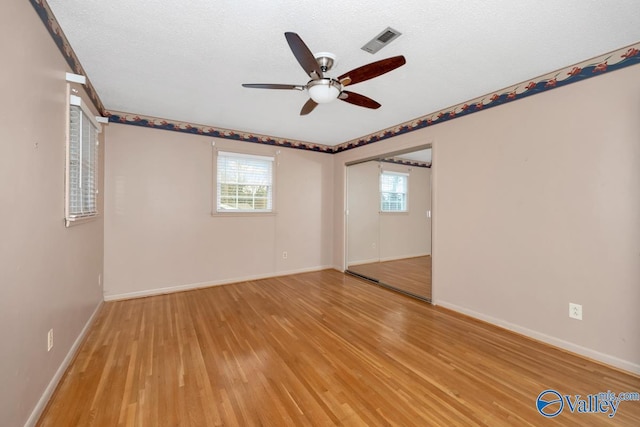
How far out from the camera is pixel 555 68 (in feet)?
7.64

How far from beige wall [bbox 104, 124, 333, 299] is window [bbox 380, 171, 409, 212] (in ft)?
6.31

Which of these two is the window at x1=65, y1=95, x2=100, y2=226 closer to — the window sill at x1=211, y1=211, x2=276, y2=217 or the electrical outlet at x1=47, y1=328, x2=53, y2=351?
the electrical outlet at x1=47, y1=328, x2=53, y2=351

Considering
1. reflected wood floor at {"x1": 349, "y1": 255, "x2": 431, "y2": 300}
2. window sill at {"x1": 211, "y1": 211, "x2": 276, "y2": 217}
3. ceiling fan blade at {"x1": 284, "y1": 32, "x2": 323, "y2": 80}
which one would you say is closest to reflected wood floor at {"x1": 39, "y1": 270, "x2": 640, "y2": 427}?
reflected wood floor at {"x1": 349, "y1": 255, "x2": 431, "y2": 300}

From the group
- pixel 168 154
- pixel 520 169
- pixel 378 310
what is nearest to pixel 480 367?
pixel 378 310

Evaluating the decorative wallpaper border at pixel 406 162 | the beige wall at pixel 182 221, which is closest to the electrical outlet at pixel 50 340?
the beige wall at pixel 182 221

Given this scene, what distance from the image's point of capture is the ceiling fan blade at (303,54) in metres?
1.50

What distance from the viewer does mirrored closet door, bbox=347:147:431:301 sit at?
5215mm

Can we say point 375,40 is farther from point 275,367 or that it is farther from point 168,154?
point 168,154

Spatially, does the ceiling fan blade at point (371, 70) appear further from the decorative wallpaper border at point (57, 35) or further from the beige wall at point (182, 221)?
the beige wall at point (182, 221)

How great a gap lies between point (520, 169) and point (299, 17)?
8.21 ft

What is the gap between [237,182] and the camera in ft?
14.2

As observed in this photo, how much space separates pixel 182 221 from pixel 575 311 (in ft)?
15.3

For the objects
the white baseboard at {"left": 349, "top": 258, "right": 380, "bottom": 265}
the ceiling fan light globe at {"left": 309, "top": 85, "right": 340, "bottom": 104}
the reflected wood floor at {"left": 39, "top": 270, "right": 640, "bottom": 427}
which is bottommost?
the reflected wood floor at {"left": 39, "top": 270, "right": 640, "bottom": 427}

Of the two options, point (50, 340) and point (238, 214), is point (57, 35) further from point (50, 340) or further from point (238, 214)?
point (238, 214)
